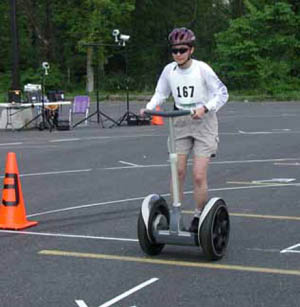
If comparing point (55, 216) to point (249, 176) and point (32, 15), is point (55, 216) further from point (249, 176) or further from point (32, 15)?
point (32, 15)

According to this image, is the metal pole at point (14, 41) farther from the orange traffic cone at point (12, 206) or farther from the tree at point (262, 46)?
the tree at point (262, 46)

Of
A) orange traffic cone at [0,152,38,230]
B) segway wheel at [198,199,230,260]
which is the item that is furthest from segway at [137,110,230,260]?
orange traffic cone at [0,152,38,230]

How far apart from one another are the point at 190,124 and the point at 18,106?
1729 cm

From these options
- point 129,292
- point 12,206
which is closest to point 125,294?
point 129,292

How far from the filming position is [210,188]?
36.1 feet

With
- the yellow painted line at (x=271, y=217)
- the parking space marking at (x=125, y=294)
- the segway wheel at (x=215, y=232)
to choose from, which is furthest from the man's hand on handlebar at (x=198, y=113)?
the yellow painted line at (x=271, y=217)

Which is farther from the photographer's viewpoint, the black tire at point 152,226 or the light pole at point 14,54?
the light pole at point 14,54

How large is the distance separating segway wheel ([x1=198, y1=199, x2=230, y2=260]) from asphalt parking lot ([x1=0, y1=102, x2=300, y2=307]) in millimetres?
109

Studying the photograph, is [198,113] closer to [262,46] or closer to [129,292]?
[129,292]

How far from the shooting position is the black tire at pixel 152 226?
6836mm

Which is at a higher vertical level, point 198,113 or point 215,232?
point 198,113

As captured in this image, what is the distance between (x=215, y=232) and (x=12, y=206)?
2.59 metres

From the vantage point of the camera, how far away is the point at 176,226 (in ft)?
22.2

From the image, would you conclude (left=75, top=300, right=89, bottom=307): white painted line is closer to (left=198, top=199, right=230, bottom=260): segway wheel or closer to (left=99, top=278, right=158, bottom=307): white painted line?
(left=99, top=278, right=158, bottom=307): white painted line
